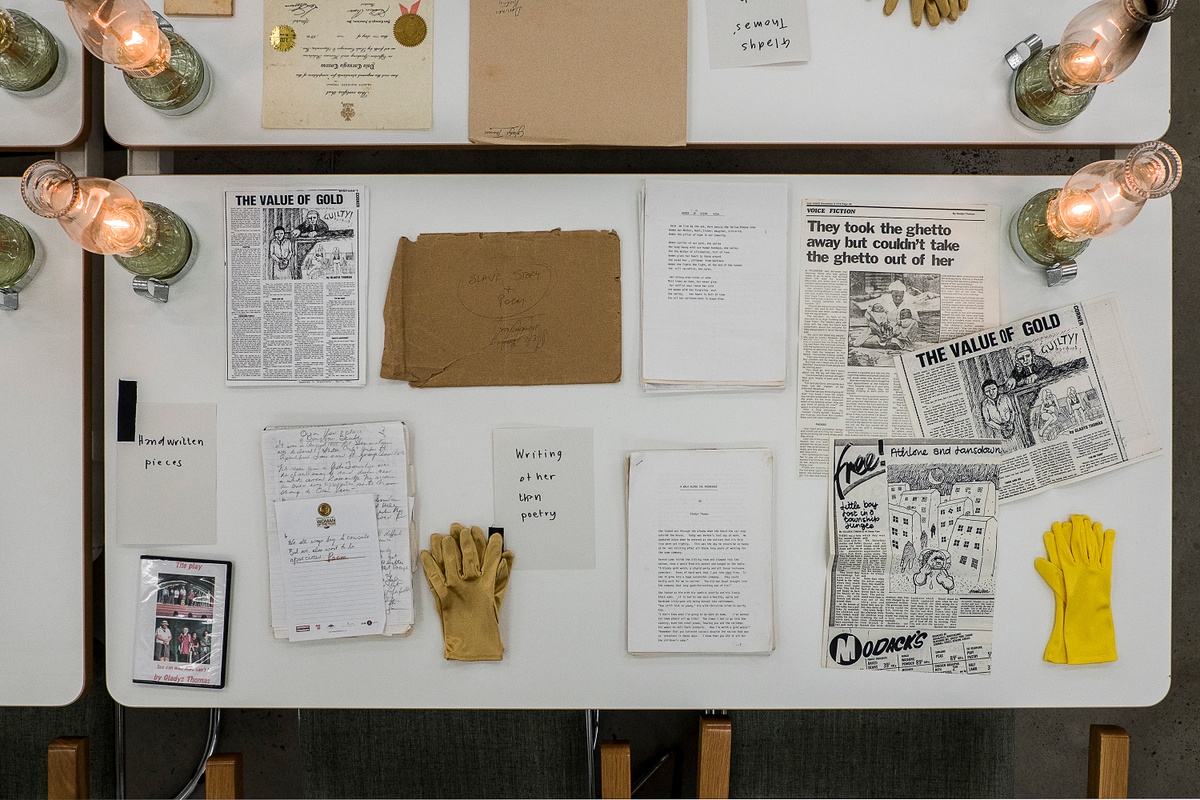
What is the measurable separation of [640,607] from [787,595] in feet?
0.75

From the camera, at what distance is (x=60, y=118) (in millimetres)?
1053

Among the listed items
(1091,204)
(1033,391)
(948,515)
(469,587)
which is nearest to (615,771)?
(469,587)

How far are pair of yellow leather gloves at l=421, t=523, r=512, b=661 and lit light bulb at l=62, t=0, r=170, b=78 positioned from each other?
770mm

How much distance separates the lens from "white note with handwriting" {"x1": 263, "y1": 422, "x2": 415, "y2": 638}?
1.09 meters

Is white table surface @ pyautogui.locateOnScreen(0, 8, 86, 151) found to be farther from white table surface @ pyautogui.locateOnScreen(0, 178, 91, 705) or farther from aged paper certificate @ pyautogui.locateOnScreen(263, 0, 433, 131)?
aged paper certificate @ pyautogui.locateOnScreen(263, 0, 433, 131)

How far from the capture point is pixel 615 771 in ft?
3.57

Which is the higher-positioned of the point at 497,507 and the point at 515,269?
the point at 515,269

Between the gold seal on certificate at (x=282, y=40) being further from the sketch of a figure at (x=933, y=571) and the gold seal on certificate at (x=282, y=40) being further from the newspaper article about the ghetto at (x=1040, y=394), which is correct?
the sketch of a figure at (x=933, y=571)

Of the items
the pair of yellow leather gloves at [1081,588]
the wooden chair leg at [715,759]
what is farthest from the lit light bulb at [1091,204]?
the wooden chair leg at [715,759]

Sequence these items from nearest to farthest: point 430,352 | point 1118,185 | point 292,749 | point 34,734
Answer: point 1118,185 < point 430,352 < point 34,734 < point 292,749

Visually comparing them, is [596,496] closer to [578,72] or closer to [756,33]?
[578,72]

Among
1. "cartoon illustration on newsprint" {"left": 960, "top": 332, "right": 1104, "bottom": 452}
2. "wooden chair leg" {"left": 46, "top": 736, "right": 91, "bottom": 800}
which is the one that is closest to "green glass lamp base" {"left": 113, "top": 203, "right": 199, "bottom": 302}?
"wooden chair leg" {"left": 46, "top": 736, "right": 91, "bottom": 800}

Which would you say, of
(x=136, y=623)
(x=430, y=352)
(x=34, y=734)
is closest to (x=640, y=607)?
(x=430, y=352)

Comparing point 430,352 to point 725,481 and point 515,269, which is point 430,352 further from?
point 725,481
